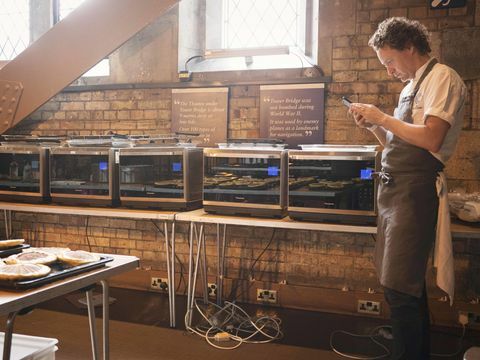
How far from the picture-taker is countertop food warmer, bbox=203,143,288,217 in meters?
2.90

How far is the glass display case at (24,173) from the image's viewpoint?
3.55m

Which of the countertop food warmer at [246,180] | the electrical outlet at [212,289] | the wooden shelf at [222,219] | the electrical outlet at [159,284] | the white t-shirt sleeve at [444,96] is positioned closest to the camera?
the white t-shirt sleeve at [444,96]

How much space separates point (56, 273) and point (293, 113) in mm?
2340

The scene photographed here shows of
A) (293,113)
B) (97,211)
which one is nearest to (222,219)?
(97,211)

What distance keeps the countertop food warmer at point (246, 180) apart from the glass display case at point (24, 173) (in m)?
1.32

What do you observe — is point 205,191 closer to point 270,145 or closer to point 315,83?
point 270,145

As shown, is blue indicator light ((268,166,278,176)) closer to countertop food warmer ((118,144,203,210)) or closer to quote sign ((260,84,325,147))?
countertop food warmer ((118,144,203,210))

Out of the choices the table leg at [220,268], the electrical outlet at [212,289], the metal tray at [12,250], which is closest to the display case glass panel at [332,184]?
the table leg at [220,268]

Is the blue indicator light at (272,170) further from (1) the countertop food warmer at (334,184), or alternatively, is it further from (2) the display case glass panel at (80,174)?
(2) the display case glass panel at (80,174)

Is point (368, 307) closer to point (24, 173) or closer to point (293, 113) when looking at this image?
point (293, 113)

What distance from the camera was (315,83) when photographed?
11.3 feet

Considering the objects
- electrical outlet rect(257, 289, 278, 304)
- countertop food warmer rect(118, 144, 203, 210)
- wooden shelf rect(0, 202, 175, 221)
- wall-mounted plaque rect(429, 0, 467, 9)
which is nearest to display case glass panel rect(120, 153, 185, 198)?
countertop food warmer rect(118, 144, 203, 210)

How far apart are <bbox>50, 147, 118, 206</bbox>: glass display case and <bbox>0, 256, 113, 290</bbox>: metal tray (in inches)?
64.8

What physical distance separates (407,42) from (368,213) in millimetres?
964
